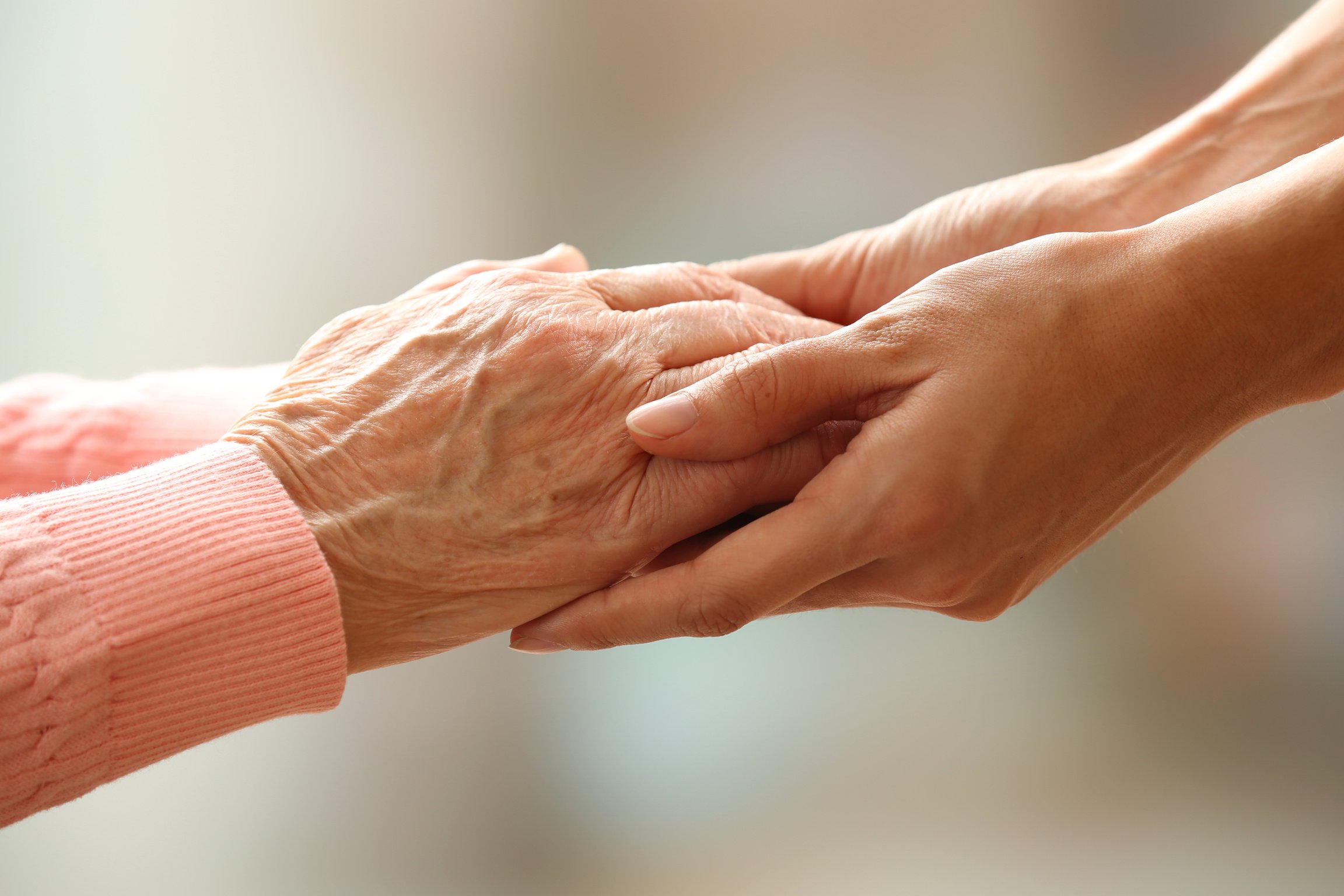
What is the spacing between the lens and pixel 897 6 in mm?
1419

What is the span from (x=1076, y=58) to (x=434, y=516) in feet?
4.03

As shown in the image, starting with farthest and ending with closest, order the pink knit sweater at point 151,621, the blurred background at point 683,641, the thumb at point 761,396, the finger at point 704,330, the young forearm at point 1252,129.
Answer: the blurred background at point 683,641, the young forearm at point 1252,129, the finger at point 704,330, the thumb at point 761,396, the pink knit sweater at point 151,621

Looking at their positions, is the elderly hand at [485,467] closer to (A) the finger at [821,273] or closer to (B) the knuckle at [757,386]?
(B) the knuckle at [757,386]

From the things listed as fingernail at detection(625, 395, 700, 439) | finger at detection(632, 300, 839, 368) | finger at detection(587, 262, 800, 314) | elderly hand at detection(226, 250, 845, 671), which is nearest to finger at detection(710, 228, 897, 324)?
finger at detection(587, 262, 800, 314)

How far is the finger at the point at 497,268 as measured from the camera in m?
0.86

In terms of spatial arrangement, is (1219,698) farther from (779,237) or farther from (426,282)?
(426,282)

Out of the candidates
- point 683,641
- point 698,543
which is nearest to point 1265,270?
point 698,543

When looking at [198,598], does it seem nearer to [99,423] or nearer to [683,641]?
[99,423]

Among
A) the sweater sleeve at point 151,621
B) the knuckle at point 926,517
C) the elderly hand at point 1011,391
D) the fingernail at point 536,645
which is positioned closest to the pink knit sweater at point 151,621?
the sweater sleeve at point 151,621

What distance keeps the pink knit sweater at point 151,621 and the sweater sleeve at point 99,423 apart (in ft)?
0.84

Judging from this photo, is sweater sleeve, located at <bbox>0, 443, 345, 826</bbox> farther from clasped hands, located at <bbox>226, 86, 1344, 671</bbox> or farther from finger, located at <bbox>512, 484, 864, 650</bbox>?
finger, located at <bbox>512, 484, 864, 650</bbox>

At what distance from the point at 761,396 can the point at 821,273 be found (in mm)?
451

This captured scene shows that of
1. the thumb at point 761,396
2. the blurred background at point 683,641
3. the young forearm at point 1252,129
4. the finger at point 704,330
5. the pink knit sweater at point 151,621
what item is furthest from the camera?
the blurred background at point 683,641

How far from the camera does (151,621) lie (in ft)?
1.98
